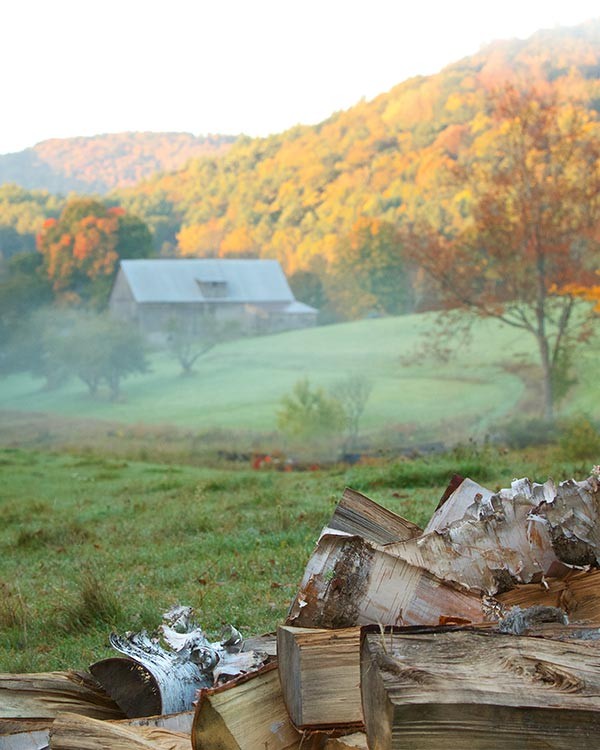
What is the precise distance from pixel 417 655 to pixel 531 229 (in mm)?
15711

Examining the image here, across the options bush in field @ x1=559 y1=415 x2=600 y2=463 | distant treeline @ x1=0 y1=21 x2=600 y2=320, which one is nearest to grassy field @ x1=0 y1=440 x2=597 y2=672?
bush in field @ x1=559 y1=415 x2=600 y2=463

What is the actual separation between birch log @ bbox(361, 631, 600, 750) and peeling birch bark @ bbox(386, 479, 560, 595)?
733 mm

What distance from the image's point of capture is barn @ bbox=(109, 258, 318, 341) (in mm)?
17859

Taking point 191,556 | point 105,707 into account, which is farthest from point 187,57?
point 105,707

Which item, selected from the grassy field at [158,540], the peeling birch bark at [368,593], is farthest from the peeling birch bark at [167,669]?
the grassy field at [158,540]

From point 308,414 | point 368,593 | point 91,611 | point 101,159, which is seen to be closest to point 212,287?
point 308,414

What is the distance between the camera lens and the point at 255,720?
7.92ft

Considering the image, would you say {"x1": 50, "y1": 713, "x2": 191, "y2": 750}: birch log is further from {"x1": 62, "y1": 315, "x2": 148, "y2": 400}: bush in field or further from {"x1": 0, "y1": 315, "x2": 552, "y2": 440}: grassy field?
{"x1": 62, "y1": 315, "x2": 148, "y2": 400}: bush in field

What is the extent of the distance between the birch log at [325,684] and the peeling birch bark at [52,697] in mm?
967

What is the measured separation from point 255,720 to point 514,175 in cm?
1611

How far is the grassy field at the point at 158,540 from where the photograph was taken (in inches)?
198

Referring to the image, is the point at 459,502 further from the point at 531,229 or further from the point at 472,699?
the point at 531,229

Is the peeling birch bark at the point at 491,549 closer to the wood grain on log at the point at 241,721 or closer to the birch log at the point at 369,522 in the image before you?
the birch log at the point at 369,522

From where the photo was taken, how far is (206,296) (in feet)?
59.8
